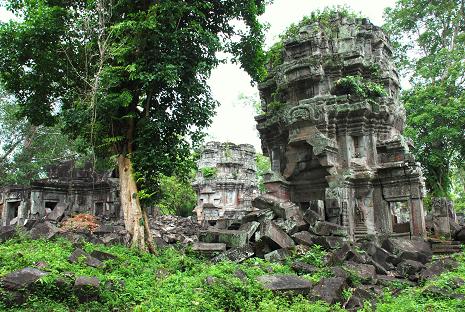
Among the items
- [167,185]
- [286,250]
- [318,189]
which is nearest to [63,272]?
[286,250]

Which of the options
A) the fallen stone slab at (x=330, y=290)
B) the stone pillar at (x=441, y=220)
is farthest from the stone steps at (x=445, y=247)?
the fallen stone slab at (x=330, y=290)

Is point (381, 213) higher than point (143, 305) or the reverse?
higher

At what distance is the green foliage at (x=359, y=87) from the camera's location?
1149cm

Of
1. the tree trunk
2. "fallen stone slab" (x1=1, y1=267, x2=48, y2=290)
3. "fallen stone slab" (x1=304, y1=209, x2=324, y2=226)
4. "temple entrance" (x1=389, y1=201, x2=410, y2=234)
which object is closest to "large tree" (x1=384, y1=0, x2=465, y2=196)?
"temple entrance" (x1=389, y1=201, x2=410, y2=234)

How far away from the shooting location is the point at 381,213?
11430 millimetres

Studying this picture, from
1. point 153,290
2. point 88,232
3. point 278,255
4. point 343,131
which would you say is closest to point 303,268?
point 278,255

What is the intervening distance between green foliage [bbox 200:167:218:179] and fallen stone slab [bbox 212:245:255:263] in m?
17.3

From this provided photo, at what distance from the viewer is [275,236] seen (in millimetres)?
8453

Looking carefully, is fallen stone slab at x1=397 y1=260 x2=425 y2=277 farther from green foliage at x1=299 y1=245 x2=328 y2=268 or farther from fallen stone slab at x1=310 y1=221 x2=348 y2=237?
fallen stone slab at x1=310 y1=221 x2=348 y2=237

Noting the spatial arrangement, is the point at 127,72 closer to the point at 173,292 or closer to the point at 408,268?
the point at 173,292

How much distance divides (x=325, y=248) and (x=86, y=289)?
17.1ft

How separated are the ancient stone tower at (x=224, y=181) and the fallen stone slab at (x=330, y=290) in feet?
61.7

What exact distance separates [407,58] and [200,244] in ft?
58.0

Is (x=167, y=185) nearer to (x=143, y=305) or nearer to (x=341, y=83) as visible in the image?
(x=341, y=83)
